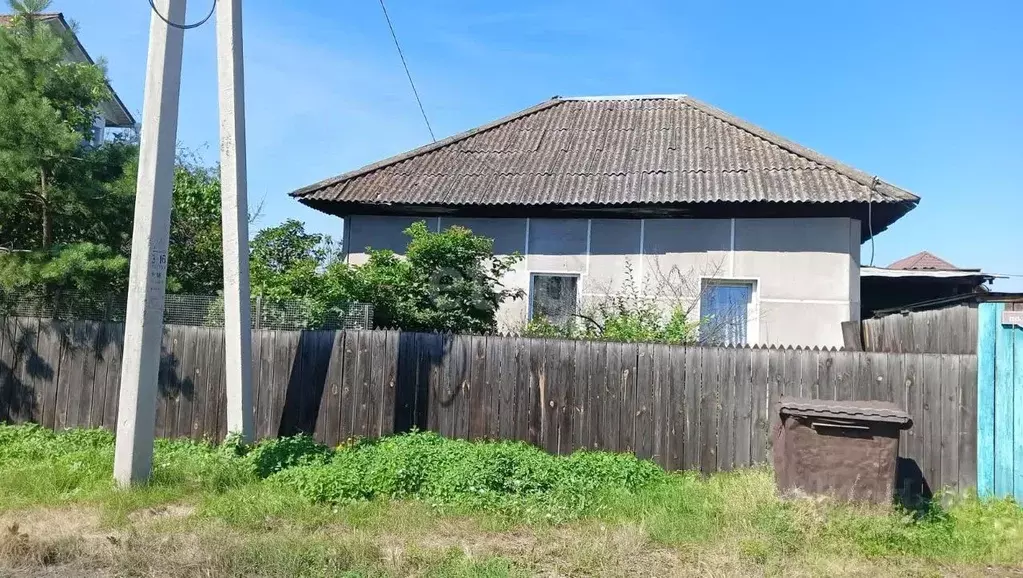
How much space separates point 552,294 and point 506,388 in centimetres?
422

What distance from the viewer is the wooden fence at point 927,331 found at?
6.77 metres

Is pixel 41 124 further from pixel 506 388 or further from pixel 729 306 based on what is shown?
pixel 729 306

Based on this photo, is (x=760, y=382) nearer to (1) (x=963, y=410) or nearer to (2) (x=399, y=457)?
(1) (x=963, y=410)

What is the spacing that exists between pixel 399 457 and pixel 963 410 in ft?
17.4

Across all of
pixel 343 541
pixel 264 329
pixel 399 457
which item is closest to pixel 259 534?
pixel 343 541

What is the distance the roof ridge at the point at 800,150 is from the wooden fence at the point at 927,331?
2.26 m

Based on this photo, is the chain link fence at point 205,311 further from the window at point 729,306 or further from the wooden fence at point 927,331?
the wooden fence at point 927,331

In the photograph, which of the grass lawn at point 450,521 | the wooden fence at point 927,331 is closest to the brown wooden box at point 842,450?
the grass lawn at point 450,521

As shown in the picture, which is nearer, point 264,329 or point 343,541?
point 343,541

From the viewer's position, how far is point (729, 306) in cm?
1159

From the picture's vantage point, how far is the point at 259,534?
5.27m

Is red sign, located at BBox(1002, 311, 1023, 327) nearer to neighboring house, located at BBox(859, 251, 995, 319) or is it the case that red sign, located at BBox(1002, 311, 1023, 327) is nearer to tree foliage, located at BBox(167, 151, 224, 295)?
neighboring house, located at BBox(859, 251, 995, 319)

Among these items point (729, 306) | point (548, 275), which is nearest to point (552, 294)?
point (548, 275)

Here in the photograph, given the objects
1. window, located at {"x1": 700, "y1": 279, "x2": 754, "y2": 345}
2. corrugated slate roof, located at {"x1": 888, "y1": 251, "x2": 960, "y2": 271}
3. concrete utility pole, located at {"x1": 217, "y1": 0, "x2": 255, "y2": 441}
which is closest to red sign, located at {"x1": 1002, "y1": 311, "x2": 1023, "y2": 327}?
window, located at {"x1": 700, "y1": 279, "x2": 754, "y2": 345}
